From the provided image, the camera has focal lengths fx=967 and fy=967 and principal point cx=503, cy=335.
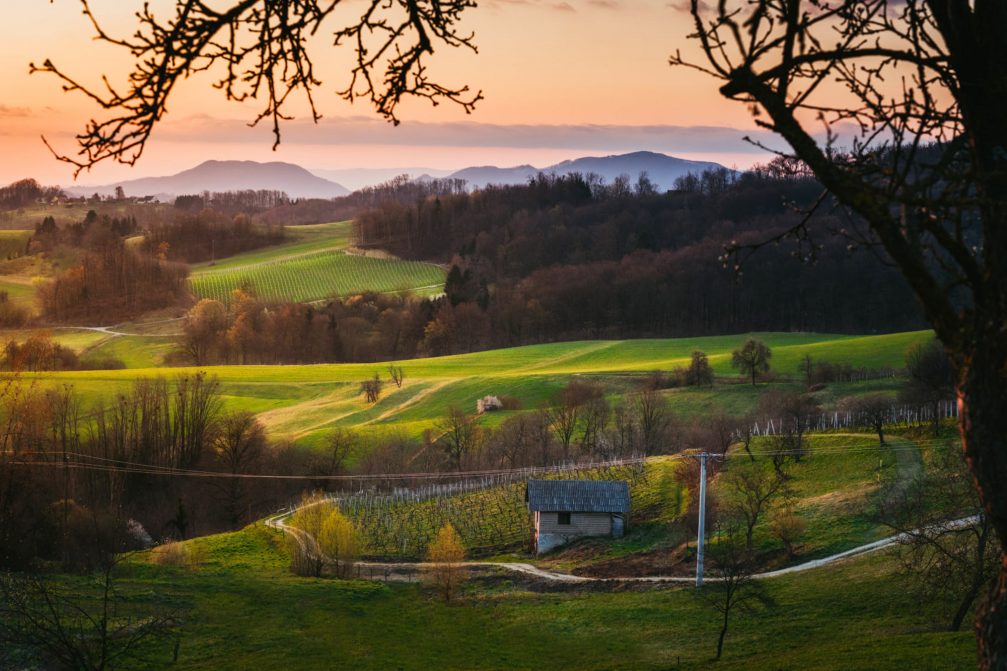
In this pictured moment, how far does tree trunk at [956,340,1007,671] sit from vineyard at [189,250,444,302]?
139 m

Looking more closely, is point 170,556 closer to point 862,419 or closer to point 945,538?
point 945,538

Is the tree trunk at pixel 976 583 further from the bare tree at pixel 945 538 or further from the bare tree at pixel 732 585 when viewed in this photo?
the bare tree at pixel 732 585

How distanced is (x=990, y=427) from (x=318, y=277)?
15560cm

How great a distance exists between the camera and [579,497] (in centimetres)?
5288

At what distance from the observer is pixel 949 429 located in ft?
175

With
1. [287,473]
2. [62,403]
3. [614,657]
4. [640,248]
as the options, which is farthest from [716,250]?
[614,657]

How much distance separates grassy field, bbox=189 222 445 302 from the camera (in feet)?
488

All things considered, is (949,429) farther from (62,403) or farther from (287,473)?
(62,403)

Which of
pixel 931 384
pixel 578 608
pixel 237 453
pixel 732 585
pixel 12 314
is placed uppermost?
pixel 12 314

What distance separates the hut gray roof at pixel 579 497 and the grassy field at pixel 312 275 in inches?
3687

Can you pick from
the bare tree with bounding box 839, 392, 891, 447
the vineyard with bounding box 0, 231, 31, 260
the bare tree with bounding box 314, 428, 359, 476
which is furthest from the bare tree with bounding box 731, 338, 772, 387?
the vineyard with bounding box 0, 231, 31, 260

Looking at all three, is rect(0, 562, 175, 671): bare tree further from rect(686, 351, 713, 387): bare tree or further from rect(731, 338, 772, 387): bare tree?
rect(731, 338, 772, 387): bare tree

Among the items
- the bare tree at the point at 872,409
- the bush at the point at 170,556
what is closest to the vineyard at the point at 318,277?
the bare tree at the point at 872,409

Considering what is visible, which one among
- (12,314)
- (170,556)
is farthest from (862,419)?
(12,314)
